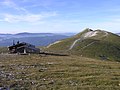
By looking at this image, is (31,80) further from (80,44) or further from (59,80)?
(80,44)

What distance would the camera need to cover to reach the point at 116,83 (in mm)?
31734

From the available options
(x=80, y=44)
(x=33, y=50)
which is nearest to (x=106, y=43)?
(x=80, y=44)

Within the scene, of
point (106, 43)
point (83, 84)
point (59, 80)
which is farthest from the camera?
point (106, 43)

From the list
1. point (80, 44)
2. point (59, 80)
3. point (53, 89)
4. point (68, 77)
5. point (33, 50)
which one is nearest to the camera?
point (53, 89)

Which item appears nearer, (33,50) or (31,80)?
(31,80)

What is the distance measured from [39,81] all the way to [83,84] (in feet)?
17.0

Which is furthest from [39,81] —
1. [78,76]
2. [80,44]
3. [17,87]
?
[80,44]

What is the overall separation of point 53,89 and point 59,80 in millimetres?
4675

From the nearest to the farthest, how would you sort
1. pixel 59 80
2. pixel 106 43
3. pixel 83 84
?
1. pixel 83 84
2. pixel 59 80
3. pixel 106 43

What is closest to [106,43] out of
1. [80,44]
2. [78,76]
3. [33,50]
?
[80,44]

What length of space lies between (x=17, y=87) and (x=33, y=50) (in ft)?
205

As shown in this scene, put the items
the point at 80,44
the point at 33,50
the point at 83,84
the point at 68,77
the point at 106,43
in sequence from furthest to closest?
1. the point at 106,43
2. the point at 80,44
3. the point at 33,50
4. the point at 68,77
5. the point at 83,84

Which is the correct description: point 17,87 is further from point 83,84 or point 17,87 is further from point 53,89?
point 83,84

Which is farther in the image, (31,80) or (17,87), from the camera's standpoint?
(31,80)
